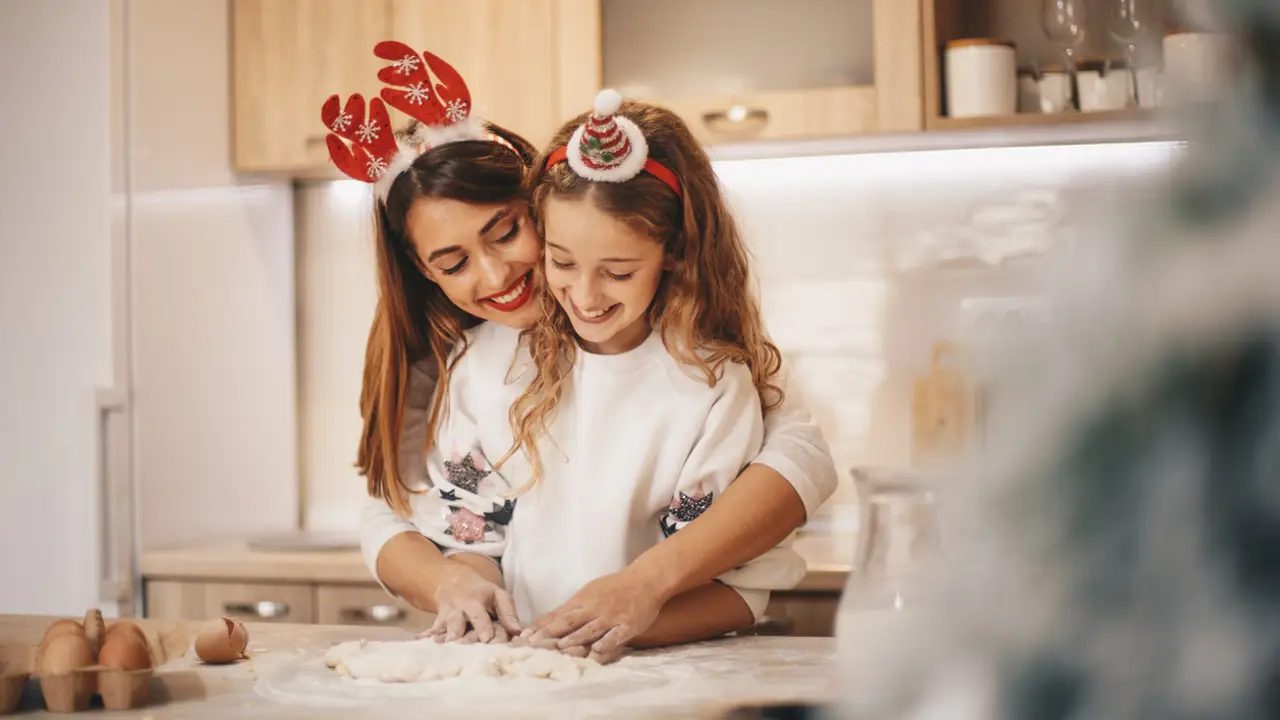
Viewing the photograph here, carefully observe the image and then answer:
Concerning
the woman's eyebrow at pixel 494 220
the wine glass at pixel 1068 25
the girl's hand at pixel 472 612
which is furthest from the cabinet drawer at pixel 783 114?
the girl's hand at pixel 472 612

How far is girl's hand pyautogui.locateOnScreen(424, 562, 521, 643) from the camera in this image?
128 centimetres

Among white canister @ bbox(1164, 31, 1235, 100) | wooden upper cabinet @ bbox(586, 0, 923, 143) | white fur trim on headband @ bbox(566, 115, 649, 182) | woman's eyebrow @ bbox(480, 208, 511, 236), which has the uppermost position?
wooden upper cabinet @ bbox(586, 0, 923, 143)

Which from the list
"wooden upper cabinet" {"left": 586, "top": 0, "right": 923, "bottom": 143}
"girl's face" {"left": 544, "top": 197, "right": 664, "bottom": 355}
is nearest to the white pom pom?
"girl's face" {"left": 544, "top": 197, "right": 664, "bottom": 355}

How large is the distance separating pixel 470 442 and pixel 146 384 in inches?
47.6

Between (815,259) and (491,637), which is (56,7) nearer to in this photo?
(815,259)

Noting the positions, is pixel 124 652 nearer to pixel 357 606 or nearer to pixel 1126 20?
pixel 357 606

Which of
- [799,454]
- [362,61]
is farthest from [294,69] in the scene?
[799,454]

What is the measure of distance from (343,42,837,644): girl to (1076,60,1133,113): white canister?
3.62 feet

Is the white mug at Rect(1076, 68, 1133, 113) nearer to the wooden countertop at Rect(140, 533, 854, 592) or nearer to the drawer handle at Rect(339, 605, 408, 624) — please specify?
the wooden countertop at Rect(140, 533, 854, 592)

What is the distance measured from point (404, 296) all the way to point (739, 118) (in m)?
1.00

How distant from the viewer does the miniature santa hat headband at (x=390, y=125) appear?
4.95 feet

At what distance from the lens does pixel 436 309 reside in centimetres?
159

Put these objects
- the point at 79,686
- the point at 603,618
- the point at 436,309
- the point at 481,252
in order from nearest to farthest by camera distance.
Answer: the point at 79,686 < the point at 603,618 < the point at 481,252 < the point at 436,309

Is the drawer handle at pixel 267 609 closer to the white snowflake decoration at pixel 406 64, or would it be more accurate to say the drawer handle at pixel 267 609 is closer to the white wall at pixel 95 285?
the white wall at pixel 95 285
